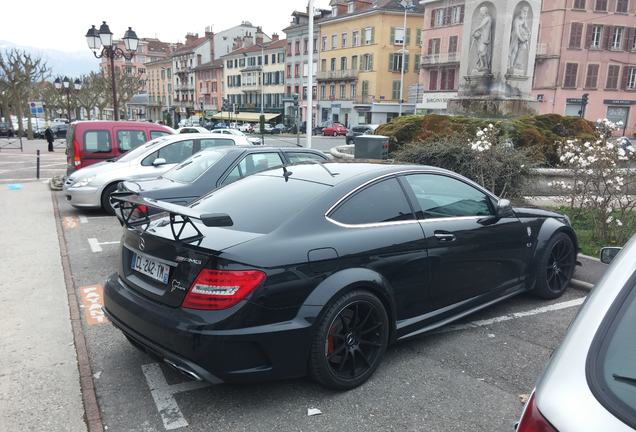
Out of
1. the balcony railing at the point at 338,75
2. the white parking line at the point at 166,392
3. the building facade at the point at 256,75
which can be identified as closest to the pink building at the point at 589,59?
the balcony railing at the point at 338,75

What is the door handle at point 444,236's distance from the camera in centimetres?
401

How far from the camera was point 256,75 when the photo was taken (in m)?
82.3

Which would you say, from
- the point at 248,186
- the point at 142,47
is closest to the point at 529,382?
the point at 248,186

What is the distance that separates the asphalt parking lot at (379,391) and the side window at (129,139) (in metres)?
8.20

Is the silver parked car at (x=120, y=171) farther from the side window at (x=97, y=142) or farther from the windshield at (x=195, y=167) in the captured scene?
the windshield at (x=195, y=167)

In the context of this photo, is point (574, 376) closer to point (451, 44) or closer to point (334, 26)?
point (451, 44)

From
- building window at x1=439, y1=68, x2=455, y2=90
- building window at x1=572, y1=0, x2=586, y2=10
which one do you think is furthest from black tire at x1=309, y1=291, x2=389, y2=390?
building window at x1=439, y1=68, x2=455, y2=90

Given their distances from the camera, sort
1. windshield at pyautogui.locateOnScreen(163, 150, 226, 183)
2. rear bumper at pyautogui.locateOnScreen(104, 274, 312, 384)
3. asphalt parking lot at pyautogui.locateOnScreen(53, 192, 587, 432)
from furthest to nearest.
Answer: windshield at pyautogui.locateOnScreen(163, 150, 226, 183), asphalt parking lot at pyautogui.locateOnScreen(53, 192, 587, 432), rear bumper at pyautogui.locateOnScreen(104, 274, 312, 384)

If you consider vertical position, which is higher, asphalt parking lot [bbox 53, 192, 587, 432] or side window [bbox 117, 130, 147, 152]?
side window [bbox 117, 130, 147, 152]

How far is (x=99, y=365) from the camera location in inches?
154

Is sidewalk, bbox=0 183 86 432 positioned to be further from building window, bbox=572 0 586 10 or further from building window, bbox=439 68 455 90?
building window, bbox=439 68 455 90

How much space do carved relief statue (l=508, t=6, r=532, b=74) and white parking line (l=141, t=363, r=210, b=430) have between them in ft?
53.9

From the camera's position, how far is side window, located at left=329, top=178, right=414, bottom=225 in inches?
143

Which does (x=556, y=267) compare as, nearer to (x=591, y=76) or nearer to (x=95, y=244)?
(x=95, y=244)
